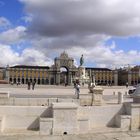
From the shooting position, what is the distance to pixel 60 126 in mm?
12156

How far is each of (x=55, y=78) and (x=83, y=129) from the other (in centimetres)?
16875

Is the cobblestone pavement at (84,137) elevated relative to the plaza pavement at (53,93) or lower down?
lower down

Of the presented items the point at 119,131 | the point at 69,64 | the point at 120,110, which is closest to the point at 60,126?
the point at 119,131

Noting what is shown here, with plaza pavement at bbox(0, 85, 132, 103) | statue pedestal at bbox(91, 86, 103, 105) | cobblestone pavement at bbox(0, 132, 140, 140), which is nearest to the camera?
cobblestone pavement at bbox(0, 132, 140, 140)

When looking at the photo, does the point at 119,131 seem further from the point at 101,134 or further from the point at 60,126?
the point at 60,126

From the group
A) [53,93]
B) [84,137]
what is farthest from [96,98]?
[53,93]

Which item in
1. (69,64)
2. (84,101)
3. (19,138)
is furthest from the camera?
(69,64)

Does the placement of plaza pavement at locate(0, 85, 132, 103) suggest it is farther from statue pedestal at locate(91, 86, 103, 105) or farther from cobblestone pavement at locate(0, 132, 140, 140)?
cobblestone pavement at locate(0, 132, 140, 140)

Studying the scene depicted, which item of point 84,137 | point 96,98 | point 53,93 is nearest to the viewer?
point 84,137

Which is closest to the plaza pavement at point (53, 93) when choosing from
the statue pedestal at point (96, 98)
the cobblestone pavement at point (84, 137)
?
the statue pedestal at point (96, 98)

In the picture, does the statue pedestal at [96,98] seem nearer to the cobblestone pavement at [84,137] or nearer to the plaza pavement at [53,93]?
the plaza pavement at [53,93]

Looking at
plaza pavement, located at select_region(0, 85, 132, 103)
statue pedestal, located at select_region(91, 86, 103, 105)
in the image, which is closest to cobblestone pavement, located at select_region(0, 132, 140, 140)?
statue pedestal, located at select_region(91, 86, 103, 105)

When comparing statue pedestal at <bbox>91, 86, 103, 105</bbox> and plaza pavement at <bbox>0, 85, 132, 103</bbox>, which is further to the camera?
plaza pavement at <bbox>0, 85, 132, 103</bbox>

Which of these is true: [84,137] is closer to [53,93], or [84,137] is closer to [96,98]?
[96,98]
